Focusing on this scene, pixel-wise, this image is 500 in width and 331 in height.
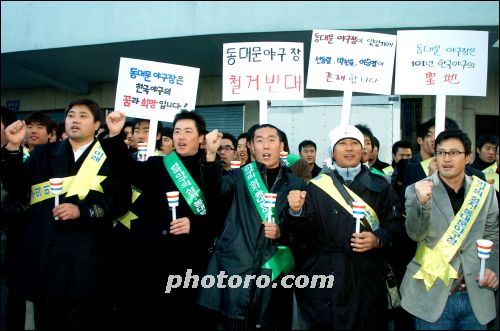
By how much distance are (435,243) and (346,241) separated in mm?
647

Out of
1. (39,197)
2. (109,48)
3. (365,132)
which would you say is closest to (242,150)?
(365,132)

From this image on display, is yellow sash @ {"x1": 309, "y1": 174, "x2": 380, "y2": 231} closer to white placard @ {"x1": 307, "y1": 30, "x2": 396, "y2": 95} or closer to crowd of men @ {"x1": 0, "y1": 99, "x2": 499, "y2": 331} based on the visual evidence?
crowd of men @ {"x1": 0, "y1": 99, "x2": 499, "y2": 331}

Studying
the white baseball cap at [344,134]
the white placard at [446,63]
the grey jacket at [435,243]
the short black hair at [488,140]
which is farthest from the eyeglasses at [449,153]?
the short black hair at [488,140]

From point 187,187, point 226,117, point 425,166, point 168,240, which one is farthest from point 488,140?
point 226,117

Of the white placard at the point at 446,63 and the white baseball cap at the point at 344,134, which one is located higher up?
the white placard at the point at 446,63

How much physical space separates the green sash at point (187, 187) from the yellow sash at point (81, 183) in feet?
1.76

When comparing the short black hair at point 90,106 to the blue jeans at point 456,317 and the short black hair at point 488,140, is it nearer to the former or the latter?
the blue jeans at point 456,317

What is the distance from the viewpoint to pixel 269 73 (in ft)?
14.9

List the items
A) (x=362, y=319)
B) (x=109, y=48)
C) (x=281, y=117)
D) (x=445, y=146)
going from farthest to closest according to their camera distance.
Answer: (x=109, y=48)
(x=281, y=117)
(x=445, y=146)
(x=362, y=319)

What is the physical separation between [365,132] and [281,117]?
380cm

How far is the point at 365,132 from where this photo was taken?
15.9 feet

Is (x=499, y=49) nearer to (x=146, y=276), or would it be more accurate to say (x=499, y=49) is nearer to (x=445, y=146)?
(x=445, y=146)

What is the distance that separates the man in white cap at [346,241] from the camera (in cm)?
284

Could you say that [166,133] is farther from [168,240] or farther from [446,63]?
[446,63]
